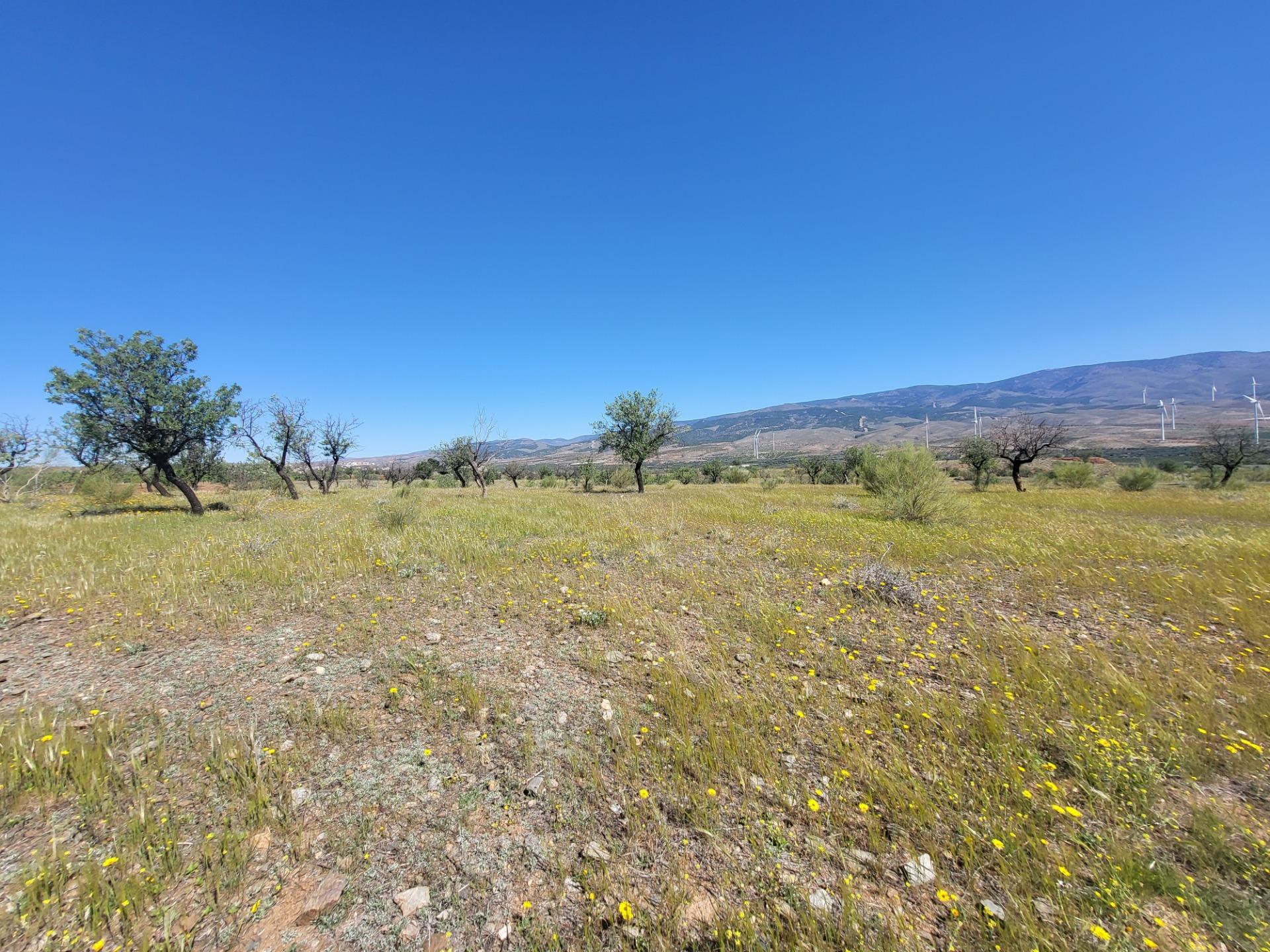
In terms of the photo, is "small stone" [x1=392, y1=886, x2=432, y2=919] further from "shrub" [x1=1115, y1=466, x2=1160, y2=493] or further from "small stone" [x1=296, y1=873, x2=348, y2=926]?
"shrub" [x1=1115, y1=466, x2=1160, y2=493]

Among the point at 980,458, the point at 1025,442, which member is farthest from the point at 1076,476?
the point at 980,458

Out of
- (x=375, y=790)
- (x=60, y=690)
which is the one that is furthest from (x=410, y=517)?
(x=375, y=790)

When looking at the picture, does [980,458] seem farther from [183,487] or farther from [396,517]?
[183,487]

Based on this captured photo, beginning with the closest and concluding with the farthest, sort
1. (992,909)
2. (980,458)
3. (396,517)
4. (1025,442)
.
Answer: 1. (992,909)
2. (396,517)
3. (1025,442)
4. (980,458)

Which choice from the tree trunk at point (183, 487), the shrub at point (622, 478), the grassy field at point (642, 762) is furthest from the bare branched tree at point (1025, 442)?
the tree trunk at point (183, 487)

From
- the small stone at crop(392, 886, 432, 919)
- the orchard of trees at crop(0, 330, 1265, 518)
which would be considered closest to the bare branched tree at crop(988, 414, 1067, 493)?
the orchard of trees at crop(0, 330, 1265, 518)

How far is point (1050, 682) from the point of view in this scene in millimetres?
4223

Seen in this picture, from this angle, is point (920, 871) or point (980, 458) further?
point (980, 458)

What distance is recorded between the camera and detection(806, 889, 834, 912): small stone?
228 cm

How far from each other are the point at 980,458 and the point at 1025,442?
3.49 meters

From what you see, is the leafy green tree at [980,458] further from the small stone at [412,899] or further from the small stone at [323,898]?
the small stone at [323,898]

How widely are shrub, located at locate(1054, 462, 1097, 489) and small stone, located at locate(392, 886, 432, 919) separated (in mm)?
45291

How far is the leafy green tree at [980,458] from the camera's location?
112 feet

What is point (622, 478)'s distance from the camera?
36.4m
